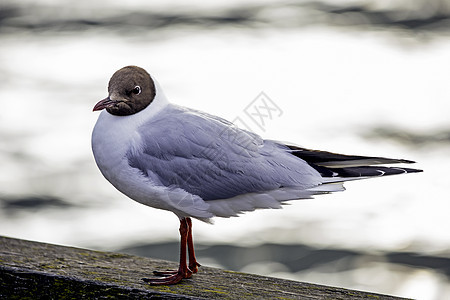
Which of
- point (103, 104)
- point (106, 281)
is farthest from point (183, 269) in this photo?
point (103, 104)

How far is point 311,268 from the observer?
6777 mm

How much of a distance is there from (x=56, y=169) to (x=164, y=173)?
4588 mm

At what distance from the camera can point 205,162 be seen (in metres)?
3.53

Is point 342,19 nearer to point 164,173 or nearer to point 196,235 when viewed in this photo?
point 196,235

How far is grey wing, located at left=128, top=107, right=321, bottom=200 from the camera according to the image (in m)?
3.48

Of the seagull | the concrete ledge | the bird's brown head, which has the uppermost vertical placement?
the bird's brown head

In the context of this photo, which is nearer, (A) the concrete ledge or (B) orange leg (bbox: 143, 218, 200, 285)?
(A) the concrete ledge

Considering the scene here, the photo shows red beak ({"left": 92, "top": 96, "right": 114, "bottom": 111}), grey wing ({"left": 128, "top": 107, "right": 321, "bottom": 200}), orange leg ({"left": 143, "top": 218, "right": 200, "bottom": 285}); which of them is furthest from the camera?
grey wing ({"left": 128, "top": 107, "right": 321, "bottom": 200})

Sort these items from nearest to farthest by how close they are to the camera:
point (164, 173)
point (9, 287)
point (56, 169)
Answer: point (9, 287)
point (164, 173)
point (56, 169)

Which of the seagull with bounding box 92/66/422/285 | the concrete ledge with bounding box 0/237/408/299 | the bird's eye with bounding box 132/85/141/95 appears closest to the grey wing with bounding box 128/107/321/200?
the seagull with bounding box 92/66/422/285

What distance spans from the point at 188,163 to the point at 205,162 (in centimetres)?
7

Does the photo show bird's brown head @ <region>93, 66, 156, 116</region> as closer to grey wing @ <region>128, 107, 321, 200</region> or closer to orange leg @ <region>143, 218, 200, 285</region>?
grey wing @ <region>128, 107, 321, 200</region>

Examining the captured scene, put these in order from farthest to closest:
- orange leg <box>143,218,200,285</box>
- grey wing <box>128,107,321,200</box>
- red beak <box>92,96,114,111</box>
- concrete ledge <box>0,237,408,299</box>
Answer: grey wing <box>128,107,321,200</box>, red beak <box>92,96,114,111</box>, orange leg <box>143,218,200,285</box>, concrete ledge <box>0,237,408,299</box>

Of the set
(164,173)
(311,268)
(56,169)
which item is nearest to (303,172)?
(164,173)
